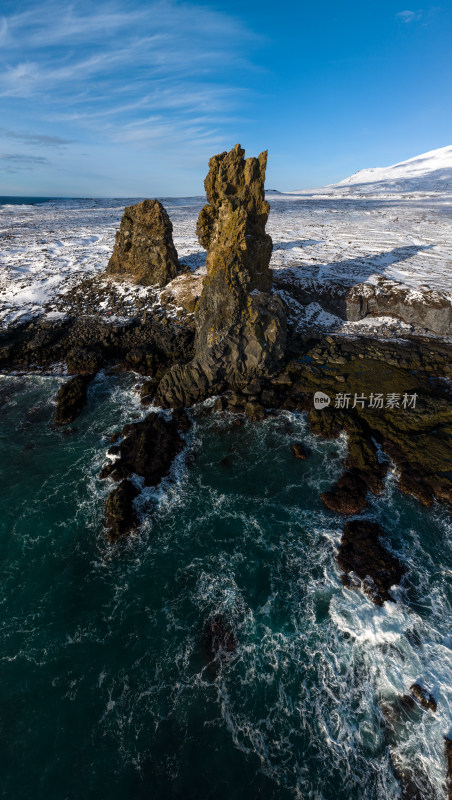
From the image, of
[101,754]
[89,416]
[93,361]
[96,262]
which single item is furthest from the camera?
[96,262]

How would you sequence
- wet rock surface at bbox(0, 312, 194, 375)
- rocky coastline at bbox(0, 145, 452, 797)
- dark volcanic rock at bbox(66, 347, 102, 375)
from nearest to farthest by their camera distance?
rocky coastline at bbox(0, 145, 452, 797), dark volcanic rock at bbox(66, 347, 102, 375), wet rock surface at bbox(0, 312, 194, 375)

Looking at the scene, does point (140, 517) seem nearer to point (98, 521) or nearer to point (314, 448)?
point (98, 521)

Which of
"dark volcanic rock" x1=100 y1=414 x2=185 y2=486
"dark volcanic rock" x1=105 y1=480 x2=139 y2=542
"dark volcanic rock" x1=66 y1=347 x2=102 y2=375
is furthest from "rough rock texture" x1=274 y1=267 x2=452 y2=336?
"dark volcanic rock" x1=105 y1=480 x2=139 y2=542

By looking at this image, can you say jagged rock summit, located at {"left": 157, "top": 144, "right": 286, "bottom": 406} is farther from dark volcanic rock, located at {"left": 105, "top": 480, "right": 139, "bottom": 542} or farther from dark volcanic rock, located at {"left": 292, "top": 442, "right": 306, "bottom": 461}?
dark volcanic rock, located at {"left": 105, "top": 480, "right": 139, "bottom": 542}

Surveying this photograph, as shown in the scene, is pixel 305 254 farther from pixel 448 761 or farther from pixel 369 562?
pixel 448 761

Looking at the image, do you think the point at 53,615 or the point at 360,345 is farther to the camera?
the point at 360,345

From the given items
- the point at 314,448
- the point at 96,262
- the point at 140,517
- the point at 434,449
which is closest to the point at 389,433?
the point at 434,449

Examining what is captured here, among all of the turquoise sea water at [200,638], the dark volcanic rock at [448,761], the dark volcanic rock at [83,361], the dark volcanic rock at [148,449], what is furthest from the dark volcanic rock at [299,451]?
the dark volcanic rock at [83,361]

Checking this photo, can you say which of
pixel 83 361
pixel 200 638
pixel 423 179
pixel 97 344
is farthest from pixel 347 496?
pixel 423 179
